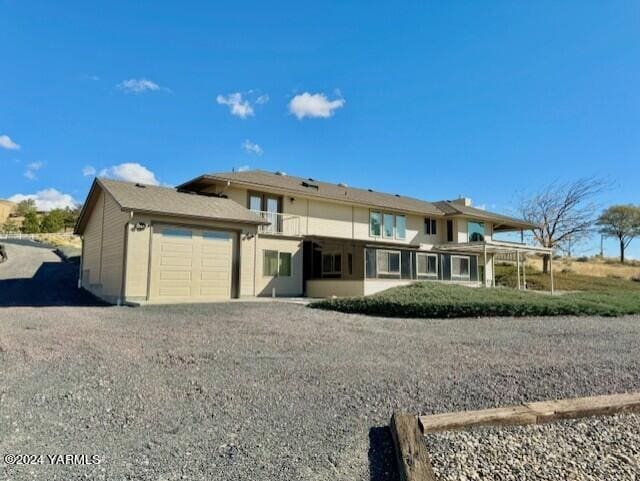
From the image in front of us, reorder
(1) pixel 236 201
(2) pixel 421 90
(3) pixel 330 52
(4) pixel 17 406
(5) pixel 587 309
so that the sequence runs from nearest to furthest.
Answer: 1. (4) pixel 17 406
2. (5) pixel 587 309
3. (3) pixel 330 52
4. (2) pixel 421 90
5. (1) pixel 236 201

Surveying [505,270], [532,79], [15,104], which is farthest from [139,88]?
[505,270]

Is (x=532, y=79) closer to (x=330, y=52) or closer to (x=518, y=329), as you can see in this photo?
(x=330, y=52)

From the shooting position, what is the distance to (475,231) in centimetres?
2769

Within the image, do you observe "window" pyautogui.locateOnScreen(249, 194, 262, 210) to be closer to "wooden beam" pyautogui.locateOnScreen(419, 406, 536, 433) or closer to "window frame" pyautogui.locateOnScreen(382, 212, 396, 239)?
"window frame" pyautogui.locateOnScreen(382, 212, 396, 239)

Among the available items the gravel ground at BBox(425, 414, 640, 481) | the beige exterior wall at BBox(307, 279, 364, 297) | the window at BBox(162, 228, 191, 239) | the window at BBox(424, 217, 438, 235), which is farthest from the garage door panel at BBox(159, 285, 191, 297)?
the window at BBox(424, 217, 438, 235)

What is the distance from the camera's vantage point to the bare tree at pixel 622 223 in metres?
51.0

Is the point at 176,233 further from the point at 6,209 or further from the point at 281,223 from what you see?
the point at 6,209

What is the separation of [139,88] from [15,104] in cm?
495

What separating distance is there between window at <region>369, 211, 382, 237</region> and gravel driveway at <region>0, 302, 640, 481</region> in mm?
14704

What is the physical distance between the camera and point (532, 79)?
1477cm

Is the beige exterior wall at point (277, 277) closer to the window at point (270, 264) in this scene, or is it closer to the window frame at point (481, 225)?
the window at point (270, 264)

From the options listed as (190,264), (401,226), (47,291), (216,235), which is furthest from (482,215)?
(47,291)

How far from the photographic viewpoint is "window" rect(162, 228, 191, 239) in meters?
14.7

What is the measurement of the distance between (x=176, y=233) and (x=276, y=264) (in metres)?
5.38
